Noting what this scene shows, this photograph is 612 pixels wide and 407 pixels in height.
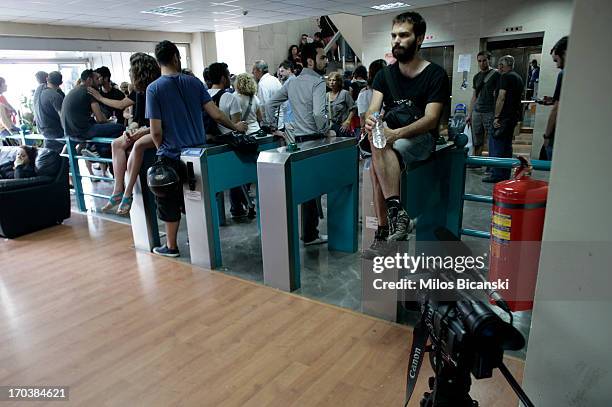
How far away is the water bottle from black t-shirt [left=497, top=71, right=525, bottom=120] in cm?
379

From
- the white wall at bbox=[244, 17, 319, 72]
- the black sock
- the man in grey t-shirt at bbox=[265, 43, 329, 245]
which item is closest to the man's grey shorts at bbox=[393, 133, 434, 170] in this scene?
the black sock

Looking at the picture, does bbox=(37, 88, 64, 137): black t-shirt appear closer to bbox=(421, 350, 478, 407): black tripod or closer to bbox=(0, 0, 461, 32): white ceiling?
bbox=(0, 0, 461, 32): white ceiling

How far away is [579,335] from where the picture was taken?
1.40 meters

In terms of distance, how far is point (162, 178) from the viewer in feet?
10.6

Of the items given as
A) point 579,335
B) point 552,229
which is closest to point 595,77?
point 552,229

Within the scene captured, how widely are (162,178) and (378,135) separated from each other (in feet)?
5.77

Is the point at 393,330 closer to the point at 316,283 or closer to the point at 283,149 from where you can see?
the point at 316,283

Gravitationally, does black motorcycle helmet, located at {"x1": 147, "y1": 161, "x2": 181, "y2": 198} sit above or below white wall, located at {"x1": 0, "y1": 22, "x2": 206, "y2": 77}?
below

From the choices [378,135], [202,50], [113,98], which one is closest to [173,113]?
[378,135]

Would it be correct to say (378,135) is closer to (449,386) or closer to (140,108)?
(449,386)

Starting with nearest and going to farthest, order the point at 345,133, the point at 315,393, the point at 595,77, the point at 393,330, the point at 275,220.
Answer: the point at 595,77
the point at 315,393
the point at 393,330
the point at 275,220
the point at 345,133

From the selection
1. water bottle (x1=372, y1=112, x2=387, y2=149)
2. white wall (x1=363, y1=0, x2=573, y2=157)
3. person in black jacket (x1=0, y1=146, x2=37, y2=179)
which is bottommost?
person in black jacket (x1=0, y1=146, x2=37, y2=179)

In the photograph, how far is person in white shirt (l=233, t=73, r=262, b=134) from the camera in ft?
13.5

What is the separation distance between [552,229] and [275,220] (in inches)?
74.6
